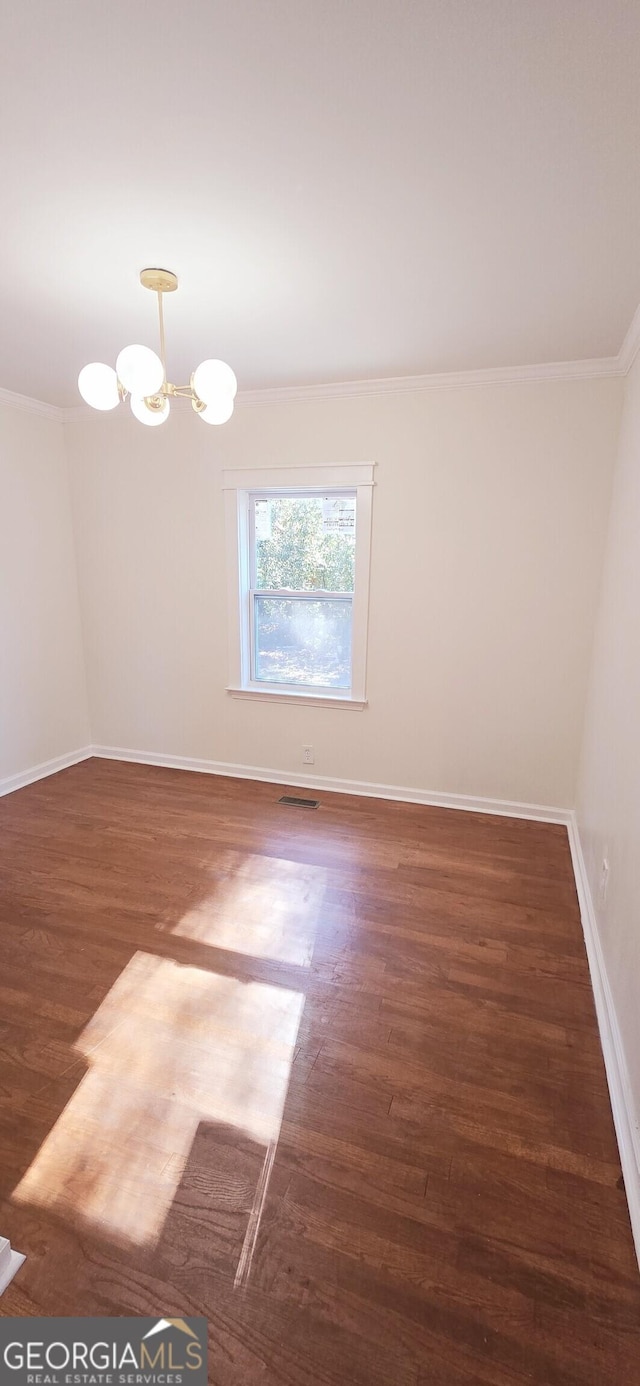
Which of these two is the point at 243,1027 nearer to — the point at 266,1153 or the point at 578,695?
the point at 266,1153

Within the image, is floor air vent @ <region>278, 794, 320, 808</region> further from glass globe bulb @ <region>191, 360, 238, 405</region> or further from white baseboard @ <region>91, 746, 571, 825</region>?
glass globe bulb @ <region>191, 360, 238, 405</region>

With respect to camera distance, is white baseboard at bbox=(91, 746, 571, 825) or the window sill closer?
white baseboard at bbox=(91, 746, 571, 825)

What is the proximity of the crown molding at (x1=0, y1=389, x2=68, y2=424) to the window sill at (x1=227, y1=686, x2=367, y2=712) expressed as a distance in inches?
89.2

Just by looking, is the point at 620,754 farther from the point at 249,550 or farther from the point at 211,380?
the point at 249,550

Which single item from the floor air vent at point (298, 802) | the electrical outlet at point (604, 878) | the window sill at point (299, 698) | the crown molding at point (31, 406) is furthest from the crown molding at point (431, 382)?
the floor air vent at point (298, 802)

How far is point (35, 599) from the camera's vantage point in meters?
3.74

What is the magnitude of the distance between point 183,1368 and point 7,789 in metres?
3.30

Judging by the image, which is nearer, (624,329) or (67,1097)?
(67,1097)

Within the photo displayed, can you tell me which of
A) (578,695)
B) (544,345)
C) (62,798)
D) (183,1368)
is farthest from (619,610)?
(62,798)

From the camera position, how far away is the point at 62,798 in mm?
3564

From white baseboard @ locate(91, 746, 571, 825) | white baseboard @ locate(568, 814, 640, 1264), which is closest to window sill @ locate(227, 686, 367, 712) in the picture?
white baseboard @ locate(91, 746, 571, 825)

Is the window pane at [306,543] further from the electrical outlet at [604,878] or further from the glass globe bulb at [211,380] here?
the electrical outlet at [604,878]

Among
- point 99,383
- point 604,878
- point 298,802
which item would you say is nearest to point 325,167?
point 99,383

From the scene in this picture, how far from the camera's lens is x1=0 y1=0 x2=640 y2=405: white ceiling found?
3.50ft
